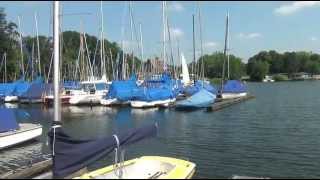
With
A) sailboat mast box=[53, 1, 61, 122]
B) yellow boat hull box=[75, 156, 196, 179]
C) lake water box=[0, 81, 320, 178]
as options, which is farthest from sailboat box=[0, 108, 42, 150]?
sailboat mast box=[53, 1, 61, 122]

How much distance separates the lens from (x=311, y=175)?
24953 millimetres

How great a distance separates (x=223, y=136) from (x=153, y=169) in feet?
64.6

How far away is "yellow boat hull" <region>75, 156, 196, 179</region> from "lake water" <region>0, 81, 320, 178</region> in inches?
190

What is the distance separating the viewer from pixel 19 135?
3362 centimetres

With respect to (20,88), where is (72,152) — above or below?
above

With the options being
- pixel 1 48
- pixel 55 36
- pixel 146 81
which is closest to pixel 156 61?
pixel 1 48

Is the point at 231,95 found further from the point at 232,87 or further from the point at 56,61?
the point at 56,61

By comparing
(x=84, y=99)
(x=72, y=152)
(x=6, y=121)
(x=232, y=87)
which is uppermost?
(x=72, y=152)

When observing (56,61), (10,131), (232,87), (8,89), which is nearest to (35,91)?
(8,89)

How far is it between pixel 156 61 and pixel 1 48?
106 ft

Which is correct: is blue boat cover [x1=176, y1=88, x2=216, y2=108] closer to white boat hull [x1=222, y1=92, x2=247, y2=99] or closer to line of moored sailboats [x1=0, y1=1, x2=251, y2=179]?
line of moored sailboats [x1=0, y1=1, x2=251, y2=179]

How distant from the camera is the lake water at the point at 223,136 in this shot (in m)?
27.2

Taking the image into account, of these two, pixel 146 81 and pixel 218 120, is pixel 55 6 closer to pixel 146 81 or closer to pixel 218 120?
pixel 218 120

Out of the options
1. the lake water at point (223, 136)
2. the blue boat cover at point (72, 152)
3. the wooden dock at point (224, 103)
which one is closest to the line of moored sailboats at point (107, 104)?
the blue boat cover at point (72, 152)
